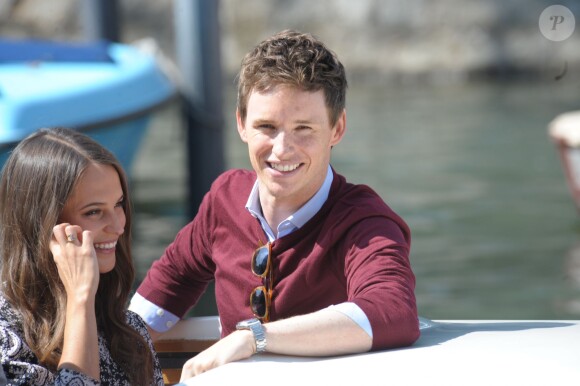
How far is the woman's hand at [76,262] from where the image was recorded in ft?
6.19

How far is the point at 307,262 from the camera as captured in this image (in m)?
2.20

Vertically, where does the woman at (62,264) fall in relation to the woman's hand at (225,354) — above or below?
above

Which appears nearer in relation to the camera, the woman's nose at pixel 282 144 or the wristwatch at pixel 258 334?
the wristwatch at pixel 258 334

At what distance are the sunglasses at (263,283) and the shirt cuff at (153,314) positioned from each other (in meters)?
0.36

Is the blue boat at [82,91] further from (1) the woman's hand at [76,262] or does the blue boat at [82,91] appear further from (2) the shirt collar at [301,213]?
(1) the woman's hand at [76,262]

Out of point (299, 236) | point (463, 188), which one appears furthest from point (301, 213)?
point (463, 188)

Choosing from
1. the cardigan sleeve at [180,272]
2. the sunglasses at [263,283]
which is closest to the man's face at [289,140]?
the sunglasses at [263,283]

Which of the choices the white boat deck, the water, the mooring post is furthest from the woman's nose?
the mooring post

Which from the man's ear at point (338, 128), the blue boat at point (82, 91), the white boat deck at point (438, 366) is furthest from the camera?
the blue boat at point (82, 91)

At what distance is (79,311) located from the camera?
1.88 metres

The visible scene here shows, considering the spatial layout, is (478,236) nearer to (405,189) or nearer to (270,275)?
(405,189)

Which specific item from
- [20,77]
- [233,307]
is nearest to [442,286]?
[20,77]

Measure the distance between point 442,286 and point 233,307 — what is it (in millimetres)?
3996

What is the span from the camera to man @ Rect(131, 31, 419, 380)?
1.95 metres
